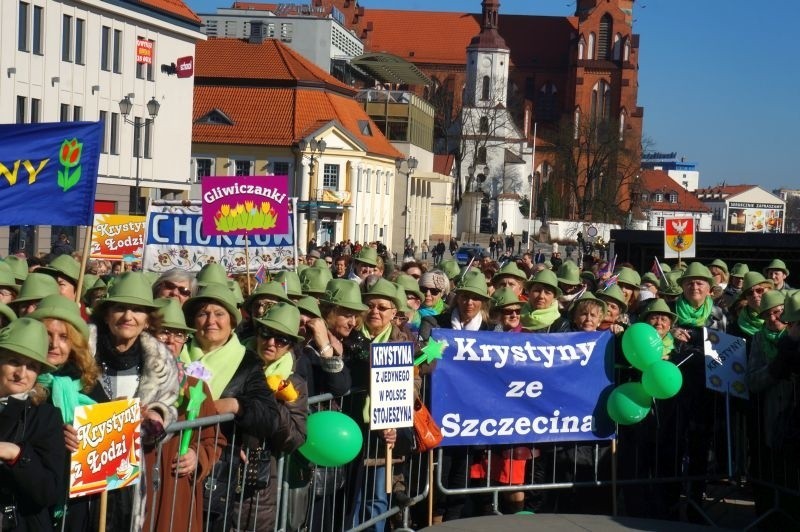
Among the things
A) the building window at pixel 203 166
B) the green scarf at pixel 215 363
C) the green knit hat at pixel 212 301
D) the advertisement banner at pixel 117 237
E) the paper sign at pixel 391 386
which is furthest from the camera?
the building window at pixel 203 166

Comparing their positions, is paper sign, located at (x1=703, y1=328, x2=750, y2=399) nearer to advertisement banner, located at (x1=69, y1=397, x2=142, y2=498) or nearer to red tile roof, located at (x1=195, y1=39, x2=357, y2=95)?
advertisement banner, located at (x1=69, y1=397, x2=142, y2=498)

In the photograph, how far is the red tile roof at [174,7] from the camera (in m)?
50.2

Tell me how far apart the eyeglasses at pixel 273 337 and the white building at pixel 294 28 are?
287 feet

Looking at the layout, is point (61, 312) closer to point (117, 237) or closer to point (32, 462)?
point (32, 462)

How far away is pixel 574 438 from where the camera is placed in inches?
367

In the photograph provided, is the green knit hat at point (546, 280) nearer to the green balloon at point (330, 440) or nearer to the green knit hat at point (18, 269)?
the green balloon at point (330, 440)

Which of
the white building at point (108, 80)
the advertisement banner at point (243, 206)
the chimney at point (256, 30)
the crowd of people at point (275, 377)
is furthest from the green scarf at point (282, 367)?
the chimney at point (256, 30)

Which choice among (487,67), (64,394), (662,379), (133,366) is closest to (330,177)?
(487,67)

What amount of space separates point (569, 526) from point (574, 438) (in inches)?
52.7

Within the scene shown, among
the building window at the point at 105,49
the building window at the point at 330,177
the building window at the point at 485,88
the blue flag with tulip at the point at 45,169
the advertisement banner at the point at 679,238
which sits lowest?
the advertisement banner at the point at 679,238

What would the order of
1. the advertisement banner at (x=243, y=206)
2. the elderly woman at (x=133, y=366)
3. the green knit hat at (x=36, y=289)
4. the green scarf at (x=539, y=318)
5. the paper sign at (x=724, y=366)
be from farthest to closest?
the advertisement banner at (x=243, y=206)
the green scarf at (x=539, y=318)
the paper sign at (x=724, y=366)
the green knit hat at (x=36, y=289)
the elderly woman at (x=133, y=366)

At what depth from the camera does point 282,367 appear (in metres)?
6.97

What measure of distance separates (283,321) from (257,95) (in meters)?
67.7

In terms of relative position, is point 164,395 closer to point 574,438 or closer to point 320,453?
point 320,453
